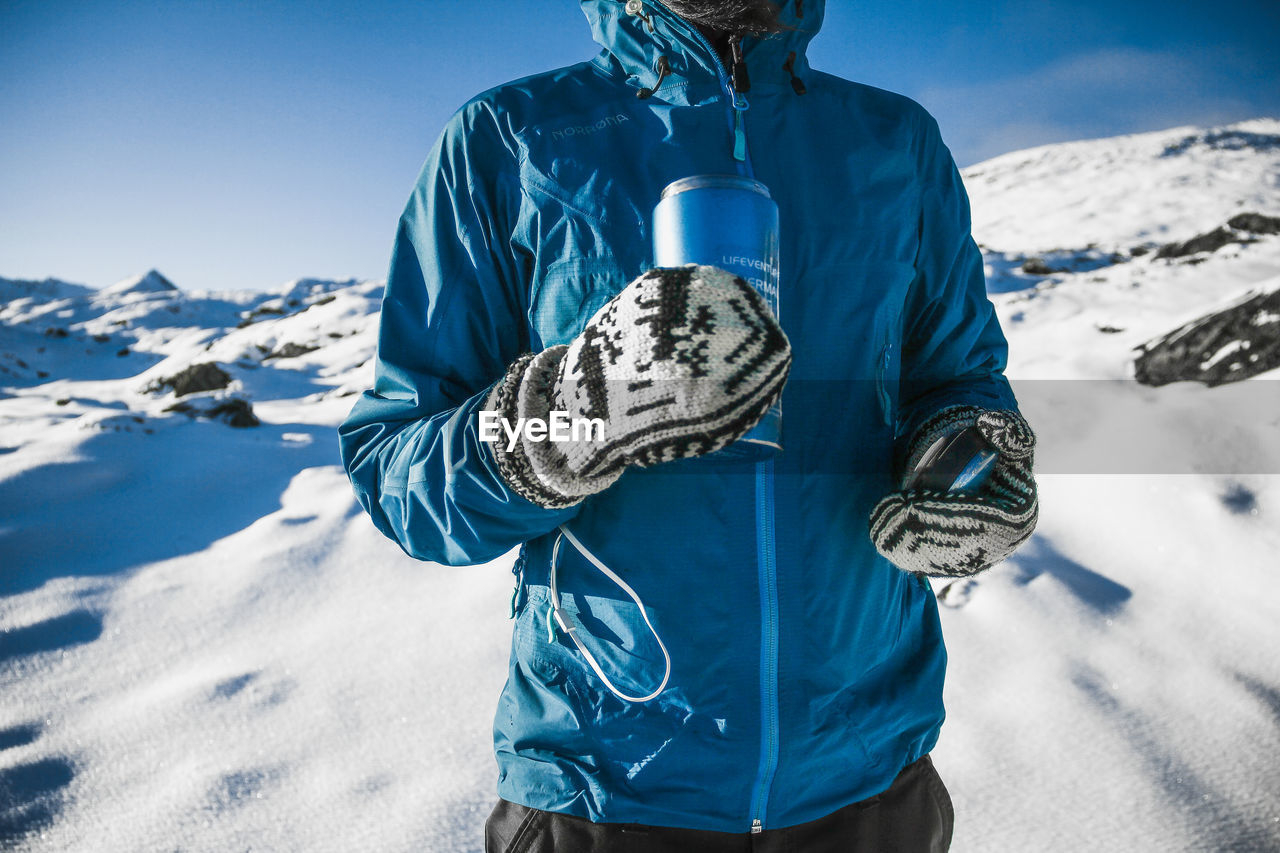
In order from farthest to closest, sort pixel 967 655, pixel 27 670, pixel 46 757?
pixel 27 670
pixel 967 655
pixel 46 757

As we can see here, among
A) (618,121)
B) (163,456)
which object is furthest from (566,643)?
(163,456)

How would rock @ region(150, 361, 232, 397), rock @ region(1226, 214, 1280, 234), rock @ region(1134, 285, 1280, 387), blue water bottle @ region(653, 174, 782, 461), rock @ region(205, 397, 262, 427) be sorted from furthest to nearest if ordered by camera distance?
rock @ region(1226, 214, 1280, 234)
rock @ region(150, 361, 232, 397)
rock @ region(205, 397, 262, 427)
rock @ region(1134, 285, 1280, 387)
blue water bottle @ region(653, 174, 782, 461)

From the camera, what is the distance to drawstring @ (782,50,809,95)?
3.63 ft

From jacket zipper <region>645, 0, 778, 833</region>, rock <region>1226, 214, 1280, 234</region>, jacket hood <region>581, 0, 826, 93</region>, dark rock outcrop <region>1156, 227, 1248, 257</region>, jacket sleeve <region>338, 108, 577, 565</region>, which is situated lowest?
rock <region>1226, 214, 1280, 234</region>

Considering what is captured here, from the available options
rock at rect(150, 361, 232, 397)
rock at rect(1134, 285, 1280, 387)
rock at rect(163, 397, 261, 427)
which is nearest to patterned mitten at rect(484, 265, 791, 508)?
rock at rect(1134, 285, 1280, 387)

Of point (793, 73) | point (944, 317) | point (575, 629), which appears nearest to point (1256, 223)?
point (944, 317)

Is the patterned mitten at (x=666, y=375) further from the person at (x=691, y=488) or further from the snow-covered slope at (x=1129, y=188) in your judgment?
the snow-covered slope at (x=1129, y=188)

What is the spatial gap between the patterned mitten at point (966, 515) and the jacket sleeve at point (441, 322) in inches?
19.6

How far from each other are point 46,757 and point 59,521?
2.33 m

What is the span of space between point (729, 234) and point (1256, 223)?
17318mm

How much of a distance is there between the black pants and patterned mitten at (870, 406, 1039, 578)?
0.40 metres

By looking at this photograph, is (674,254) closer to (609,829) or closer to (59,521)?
(609,829)

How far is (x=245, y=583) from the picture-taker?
336 cm

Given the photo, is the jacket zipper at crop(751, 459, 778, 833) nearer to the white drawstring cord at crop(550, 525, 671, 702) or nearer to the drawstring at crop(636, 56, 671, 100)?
the white drawstring cord at crop(550, 525, 671, 702)
